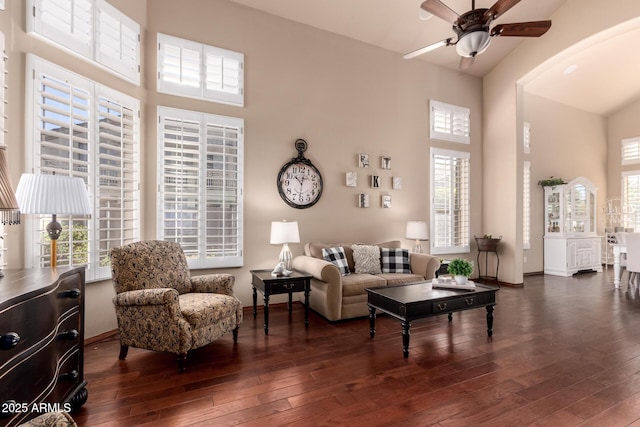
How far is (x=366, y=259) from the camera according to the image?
14.4ft

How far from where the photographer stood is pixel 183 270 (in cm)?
327

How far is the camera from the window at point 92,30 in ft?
8.95

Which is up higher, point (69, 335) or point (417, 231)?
point (417, 231)

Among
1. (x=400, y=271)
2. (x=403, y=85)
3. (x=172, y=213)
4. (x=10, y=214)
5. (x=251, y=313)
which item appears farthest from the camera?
(x=403, y=85)

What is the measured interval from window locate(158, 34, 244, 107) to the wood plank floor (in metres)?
2.89

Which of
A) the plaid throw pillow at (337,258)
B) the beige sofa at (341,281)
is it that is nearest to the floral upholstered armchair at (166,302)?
the beige sofa at (341,281)

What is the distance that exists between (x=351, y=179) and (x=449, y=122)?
2482mm

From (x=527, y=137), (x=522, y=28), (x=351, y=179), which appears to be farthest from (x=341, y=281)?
(x=527, y=137)

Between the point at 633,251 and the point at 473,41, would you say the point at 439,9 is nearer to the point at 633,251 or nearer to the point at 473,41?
the point at 473,41

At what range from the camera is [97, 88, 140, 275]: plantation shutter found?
127 inches

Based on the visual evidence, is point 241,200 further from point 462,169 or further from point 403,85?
point 462,169

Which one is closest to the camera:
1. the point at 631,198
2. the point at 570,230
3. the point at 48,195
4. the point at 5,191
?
the point at 5,191

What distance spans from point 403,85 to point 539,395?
475 cm

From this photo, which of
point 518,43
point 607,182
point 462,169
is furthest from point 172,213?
point 607,182
